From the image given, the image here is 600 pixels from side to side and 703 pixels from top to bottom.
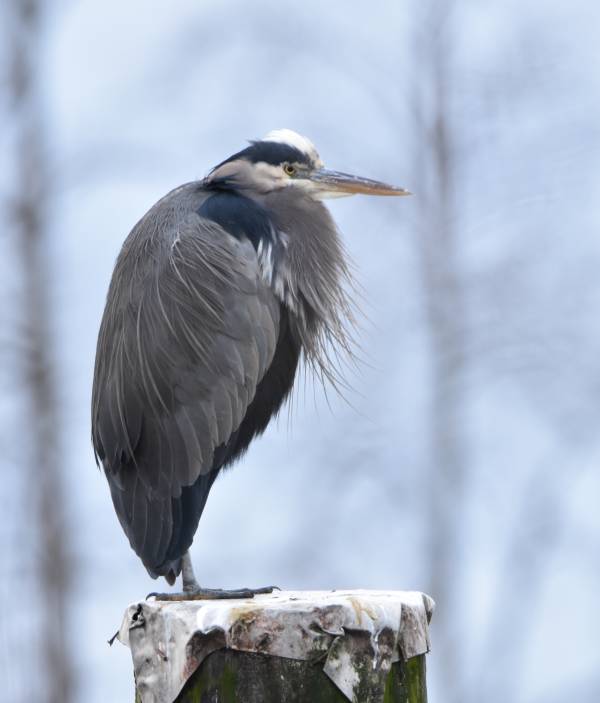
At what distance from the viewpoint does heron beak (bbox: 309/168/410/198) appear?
13.4ft

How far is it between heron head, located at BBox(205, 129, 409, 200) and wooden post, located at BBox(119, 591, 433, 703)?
1578mm

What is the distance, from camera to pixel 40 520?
6938mm

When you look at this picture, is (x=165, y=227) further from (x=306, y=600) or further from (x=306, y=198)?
(x=306, y=600)

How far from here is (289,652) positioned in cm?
Answer: 259

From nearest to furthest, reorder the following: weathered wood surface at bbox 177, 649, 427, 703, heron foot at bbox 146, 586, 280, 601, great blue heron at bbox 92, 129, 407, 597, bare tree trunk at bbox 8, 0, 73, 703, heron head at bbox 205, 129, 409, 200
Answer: weathered wood surface at bbox 177, 649, 427, 703
heron foot at bbox 146, 586, 280, 601
great blue heron at bbox 92, 129, 407, 597
heron head at bbox 205, 129, 409, 200
bare tree trunk at bbox 8, 0, 73, 703

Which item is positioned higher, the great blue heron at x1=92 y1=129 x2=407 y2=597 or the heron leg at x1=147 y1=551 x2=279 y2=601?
Result: the great blue heron at x1=92 y1=129 x2=407 y2=597

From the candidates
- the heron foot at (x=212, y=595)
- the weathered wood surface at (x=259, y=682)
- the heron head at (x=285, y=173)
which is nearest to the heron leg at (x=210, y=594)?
the heron foot at (x=212, y=595)

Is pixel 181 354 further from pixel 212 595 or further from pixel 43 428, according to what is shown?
pixel 43 428

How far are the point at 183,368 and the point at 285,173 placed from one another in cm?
69

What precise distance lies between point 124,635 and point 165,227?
131cm

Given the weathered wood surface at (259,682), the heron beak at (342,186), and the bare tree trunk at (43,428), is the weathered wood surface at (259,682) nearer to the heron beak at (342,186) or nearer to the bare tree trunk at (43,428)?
the heron beak at (342,186)

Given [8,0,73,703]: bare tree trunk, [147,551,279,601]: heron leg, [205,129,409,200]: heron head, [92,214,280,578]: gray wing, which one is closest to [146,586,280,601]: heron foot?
[147,551,279,601]: heron leg

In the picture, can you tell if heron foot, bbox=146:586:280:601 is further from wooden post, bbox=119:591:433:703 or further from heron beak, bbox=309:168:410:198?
heron beak, bbox=309:168:410:198

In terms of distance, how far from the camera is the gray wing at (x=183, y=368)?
3.70m
